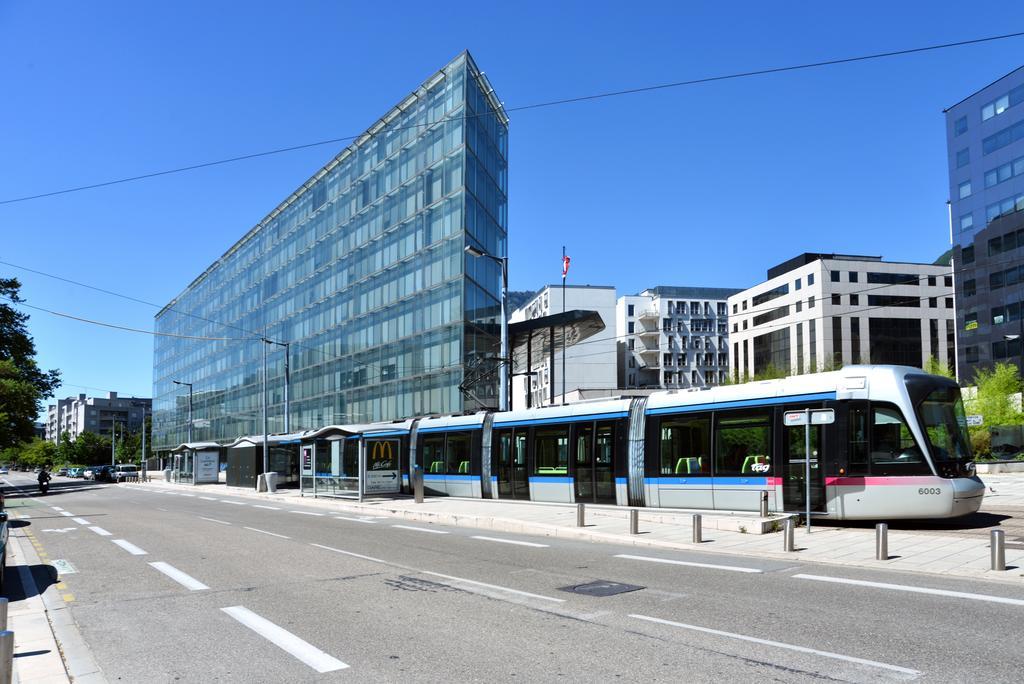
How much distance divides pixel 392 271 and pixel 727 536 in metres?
39.4

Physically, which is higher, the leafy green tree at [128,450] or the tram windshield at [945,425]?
the tram windshield at [945,425]

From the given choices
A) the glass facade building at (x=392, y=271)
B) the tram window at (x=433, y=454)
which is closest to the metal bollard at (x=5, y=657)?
the tram window at (x=433, y=454)

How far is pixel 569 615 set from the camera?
8.64 meters

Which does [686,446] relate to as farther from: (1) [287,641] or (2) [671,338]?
(2) [671,338]

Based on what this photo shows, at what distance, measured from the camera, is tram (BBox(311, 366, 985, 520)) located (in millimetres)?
15828

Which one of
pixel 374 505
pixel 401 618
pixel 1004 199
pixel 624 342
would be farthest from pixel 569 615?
pixel 624 342

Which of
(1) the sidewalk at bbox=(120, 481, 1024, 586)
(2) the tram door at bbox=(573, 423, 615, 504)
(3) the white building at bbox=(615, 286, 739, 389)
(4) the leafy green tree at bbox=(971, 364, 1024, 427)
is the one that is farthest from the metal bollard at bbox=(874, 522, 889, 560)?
(3) the white building at bbox=(615, 286, 739, 389)

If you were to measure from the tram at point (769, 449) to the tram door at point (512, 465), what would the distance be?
0.07 m

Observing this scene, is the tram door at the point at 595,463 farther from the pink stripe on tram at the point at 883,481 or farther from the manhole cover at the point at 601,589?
the manhole cover at the point at 601,589

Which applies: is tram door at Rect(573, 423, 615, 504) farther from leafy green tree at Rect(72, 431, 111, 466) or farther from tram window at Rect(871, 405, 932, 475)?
leafy green tree at Rect(72, 431, 111, 466)

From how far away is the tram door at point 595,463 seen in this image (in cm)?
2202

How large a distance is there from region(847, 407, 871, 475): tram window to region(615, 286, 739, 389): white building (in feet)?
346

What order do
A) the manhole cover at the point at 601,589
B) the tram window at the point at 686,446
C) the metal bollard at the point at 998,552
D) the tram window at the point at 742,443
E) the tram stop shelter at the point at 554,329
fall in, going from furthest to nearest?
the tram stop shelter at the point at 554,329 < the tram window at the point at 686,446 < the tram window at the point at 742,443 < the metal bollard at the point at 998,552 < the manhole cover at the point at 601,589

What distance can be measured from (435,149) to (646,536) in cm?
3637
